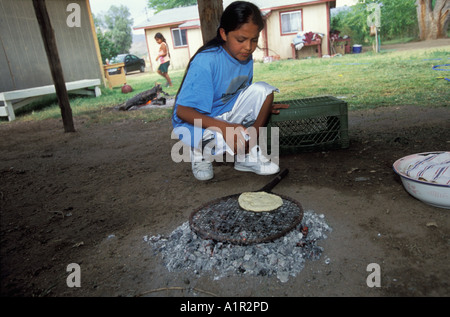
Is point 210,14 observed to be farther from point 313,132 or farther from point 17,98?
point 17,98

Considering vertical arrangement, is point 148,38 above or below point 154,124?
above

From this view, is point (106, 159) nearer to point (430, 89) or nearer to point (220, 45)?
point (220, 45)

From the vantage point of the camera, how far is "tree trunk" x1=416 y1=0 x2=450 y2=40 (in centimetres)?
1719

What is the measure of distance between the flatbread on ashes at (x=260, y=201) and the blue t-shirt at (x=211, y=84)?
2.67ft

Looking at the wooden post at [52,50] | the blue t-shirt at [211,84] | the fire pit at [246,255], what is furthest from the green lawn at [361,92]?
the fire pit at [246,255]

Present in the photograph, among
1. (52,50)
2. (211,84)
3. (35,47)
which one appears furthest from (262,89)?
(35,47)

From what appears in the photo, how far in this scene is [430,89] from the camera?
17.6ft

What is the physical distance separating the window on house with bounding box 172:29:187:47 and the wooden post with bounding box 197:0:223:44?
1777cm

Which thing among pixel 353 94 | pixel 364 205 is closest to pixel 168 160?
pixel 364 205

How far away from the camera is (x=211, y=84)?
2.45 metres

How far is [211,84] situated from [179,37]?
757 inches

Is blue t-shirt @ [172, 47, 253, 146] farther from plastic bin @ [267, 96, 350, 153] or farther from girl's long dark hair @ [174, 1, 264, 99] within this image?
plastic bin @ [267, 96, 350, 153]

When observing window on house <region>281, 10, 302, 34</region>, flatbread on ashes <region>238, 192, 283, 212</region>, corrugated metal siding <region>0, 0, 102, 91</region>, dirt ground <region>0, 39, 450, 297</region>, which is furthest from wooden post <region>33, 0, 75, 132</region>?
window on house <region>281, 10, 302, 34</region>
